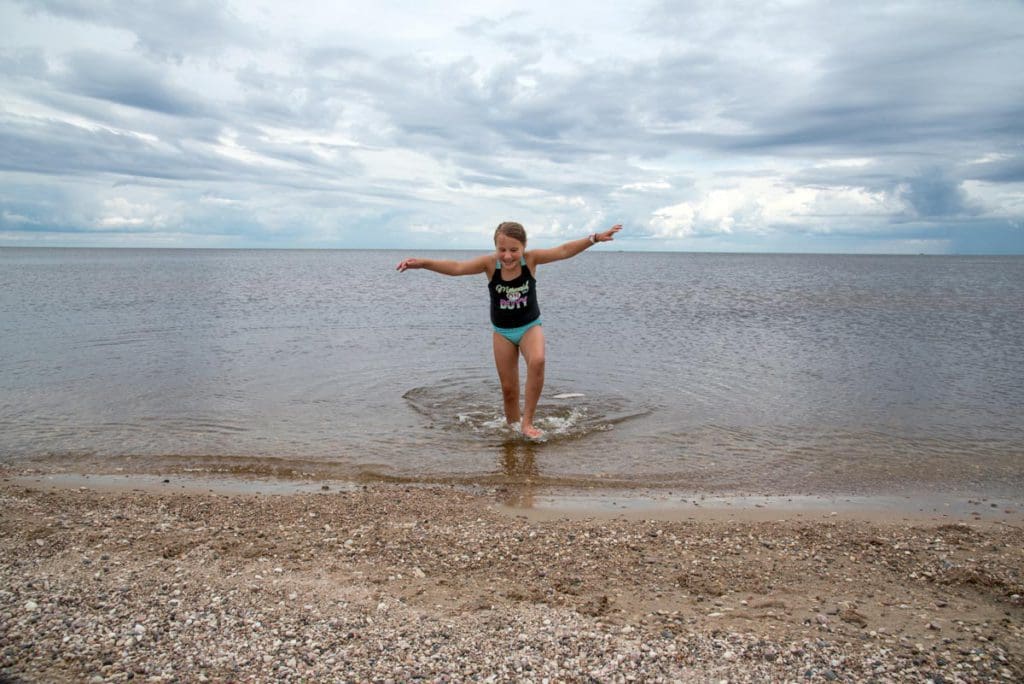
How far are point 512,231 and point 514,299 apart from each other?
109 centimetres

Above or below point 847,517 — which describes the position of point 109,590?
above

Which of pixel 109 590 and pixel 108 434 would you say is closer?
pixel 109 590

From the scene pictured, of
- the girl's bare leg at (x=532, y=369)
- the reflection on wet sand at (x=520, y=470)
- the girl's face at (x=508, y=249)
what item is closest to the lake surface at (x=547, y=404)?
the reflection on wet sand at (x=520, y=470)

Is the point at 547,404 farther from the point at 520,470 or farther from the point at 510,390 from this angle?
the point at 520,470

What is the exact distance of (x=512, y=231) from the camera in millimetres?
9336

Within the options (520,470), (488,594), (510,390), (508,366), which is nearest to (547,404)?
(510,390)

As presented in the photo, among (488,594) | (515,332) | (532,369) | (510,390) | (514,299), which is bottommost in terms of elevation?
(488,594)

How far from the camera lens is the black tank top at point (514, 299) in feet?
32.1

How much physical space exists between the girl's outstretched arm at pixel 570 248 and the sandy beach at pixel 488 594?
12.4ft

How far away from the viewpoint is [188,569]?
5395 mm

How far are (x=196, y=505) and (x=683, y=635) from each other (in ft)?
17.0

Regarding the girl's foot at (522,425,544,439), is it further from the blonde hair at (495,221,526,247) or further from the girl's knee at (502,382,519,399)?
the blonde hair at (495,221,526,247)

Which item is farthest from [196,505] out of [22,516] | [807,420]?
[807,420]

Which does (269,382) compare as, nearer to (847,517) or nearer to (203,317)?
(847,517)
